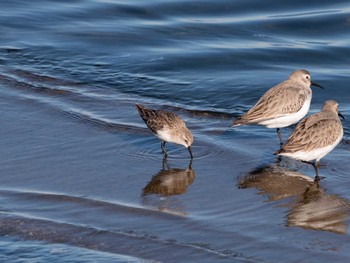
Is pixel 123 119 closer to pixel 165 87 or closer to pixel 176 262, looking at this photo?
pixel 165 87

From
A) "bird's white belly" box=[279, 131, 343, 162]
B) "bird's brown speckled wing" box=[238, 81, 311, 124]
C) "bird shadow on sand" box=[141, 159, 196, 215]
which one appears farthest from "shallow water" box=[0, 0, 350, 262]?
"bird's brown speckled wing" box=[238, 81, 311, 124]

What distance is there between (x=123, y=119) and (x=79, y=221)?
371cm

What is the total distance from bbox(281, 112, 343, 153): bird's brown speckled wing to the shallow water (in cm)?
36

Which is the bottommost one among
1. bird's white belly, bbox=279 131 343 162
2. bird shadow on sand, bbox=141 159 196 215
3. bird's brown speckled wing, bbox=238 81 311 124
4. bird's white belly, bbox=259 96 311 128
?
bird shadow on sand, bbox=141 159 196 215

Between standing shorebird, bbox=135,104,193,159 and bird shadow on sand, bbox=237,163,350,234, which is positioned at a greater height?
standing shorebird, bbox=135,104,193,159

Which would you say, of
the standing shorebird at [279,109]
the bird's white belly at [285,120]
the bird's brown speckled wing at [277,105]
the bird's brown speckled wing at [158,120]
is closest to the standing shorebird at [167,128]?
the bird's brown speckled wing at [158,120]

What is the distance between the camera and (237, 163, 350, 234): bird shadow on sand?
28.0 ft

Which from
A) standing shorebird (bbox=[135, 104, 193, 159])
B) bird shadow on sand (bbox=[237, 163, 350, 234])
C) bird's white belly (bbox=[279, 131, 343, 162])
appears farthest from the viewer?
standing shorebird (bbox=[135, 104, 193, 159])

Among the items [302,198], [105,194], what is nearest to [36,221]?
[105,194]

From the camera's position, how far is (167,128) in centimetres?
1042

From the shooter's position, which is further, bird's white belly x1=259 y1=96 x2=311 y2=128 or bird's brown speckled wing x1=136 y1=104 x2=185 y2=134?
bird's white belly x1=259 y1=96 x2=311 y2=128

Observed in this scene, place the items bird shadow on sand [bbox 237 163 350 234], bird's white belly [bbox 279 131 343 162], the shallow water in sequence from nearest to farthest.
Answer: the shallow water < bird shadow on sand [bbox 237 163 350 234] < bird's white belly [bbox 279 131 343 162]

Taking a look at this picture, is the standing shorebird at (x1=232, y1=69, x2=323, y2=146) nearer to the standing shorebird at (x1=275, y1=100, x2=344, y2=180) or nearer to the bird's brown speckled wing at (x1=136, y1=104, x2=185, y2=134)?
the bird's brown speckled wing at (x1=136, y1=104, x2=185, y2=134)

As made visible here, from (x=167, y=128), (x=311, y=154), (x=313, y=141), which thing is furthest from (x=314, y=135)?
(x=167, y=128)
